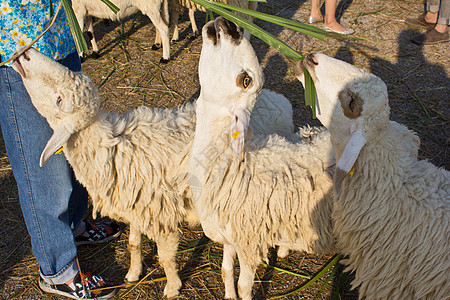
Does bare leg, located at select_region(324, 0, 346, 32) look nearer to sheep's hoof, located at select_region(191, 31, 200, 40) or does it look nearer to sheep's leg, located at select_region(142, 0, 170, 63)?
sheep's hoof, located at select_region(191, 31, 200, 40)

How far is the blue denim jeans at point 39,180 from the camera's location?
7.02ft

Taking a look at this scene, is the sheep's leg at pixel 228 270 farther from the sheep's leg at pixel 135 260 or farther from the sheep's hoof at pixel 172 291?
the sheep's leg at pixel 135 260

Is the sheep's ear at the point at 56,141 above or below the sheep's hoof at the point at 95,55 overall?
above

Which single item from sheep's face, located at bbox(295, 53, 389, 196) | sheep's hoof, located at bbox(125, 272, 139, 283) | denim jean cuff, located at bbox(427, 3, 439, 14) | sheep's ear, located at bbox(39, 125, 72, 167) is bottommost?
sheep's hoof, located at bbox(125, 272, 139, 283)

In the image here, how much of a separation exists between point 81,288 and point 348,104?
225cm

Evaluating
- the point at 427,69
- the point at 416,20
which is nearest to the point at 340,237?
the point at 427,69

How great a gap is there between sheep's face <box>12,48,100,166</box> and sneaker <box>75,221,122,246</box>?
3.97 ft

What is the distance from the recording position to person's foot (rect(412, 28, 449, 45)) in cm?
548

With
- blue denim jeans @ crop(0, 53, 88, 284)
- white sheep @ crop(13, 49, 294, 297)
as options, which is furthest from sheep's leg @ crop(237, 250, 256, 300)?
blue denim jeans @ crop(0, 53, 88, 284)

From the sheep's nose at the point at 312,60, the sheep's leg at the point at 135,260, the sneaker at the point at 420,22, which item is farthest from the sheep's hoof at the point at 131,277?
the sneaker at the point at 420,22

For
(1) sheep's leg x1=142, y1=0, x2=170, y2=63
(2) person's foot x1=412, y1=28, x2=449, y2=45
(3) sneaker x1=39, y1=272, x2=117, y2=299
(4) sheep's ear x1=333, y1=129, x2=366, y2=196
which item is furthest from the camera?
(2) person's foot x1=412, y1=28, x2=449, y2=45

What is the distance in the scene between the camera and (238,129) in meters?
1.96

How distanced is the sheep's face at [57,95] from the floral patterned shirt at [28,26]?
90 mm

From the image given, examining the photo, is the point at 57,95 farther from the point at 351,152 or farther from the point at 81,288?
the point at 351,152
